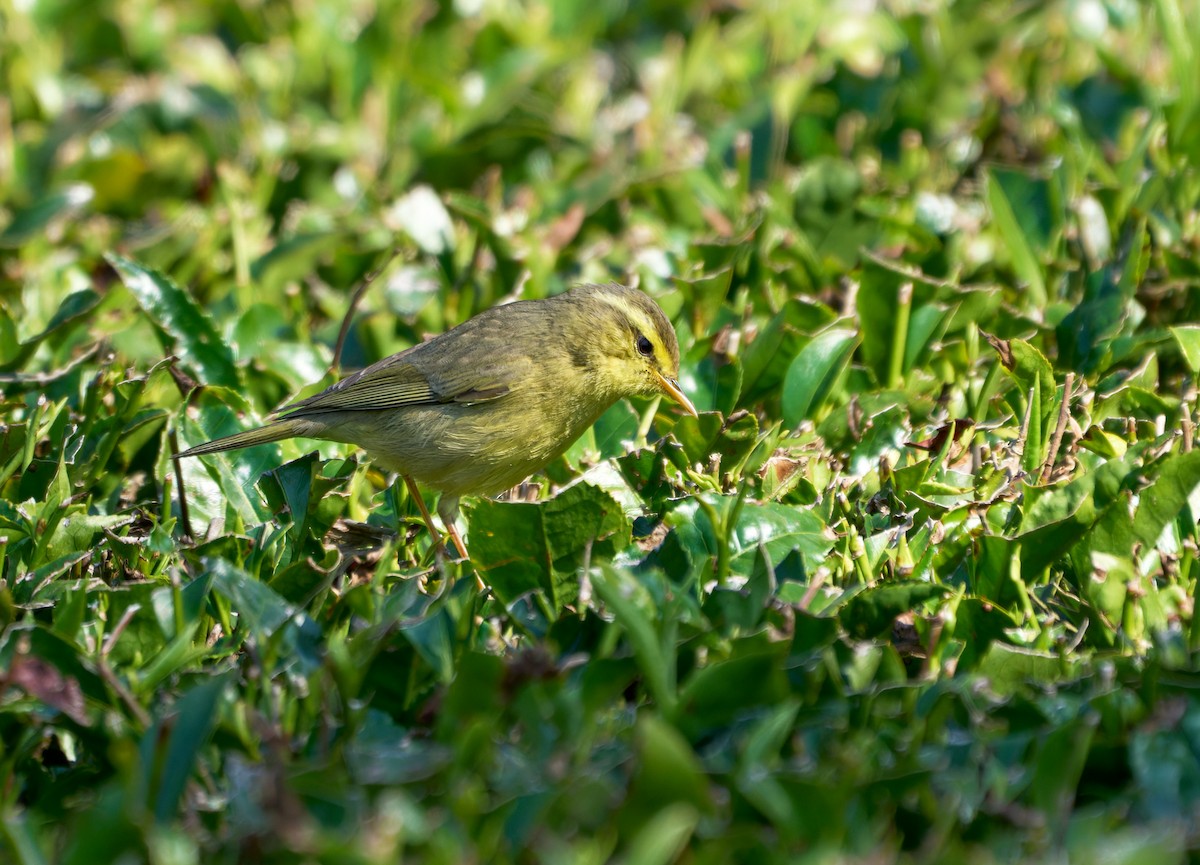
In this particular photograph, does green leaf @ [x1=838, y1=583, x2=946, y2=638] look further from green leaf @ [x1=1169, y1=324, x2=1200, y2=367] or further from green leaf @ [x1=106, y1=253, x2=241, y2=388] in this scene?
green leaf @ [x1=106, y1=253, x2=241, y2=388]

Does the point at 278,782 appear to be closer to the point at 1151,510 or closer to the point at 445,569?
the point at 445,569

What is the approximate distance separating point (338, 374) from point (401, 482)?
1.51ft

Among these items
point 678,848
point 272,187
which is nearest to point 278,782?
point 678,848

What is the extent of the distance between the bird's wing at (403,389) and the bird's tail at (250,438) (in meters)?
0.13

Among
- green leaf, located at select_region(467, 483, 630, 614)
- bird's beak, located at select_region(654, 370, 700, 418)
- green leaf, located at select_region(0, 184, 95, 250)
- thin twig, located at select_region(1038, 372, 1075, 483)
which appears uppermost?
green leaf, located at select_region(0, 184, 95, 250)

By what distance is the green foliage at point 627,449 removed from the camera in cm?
248

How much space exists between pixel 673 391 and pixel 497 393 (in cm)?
58

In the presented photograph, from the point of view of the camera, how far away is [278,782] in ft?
7.44

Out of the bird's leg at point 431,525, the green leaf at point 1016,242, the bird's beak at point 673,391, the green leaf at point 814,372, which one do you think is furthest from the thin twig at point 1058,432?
the bird's leg at point 431,525

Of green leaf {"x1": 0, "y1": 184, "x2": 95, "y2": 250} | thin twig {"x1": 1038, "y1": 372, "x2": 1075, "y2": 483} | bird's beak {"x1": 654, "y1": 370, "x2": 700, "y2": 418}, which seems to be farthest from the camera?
green leaf {"x1": 0, "y1": 184, "x2": 95, "y2": 250}

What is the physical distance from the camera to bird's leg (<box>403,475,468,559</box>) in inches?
159

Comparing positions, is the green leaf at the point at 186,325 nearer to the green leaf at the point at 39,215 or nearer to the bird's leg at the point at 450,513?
the bird's leg at the point at 450,513

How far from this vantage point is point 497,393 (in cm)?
470

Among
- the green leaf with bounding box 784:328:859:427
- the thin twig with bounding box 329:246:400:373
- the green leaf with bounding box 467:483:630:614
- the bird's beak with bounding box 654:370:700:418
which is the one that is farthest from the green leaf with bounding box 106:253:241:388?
the green leaf with bounding box 784:328:859:427
